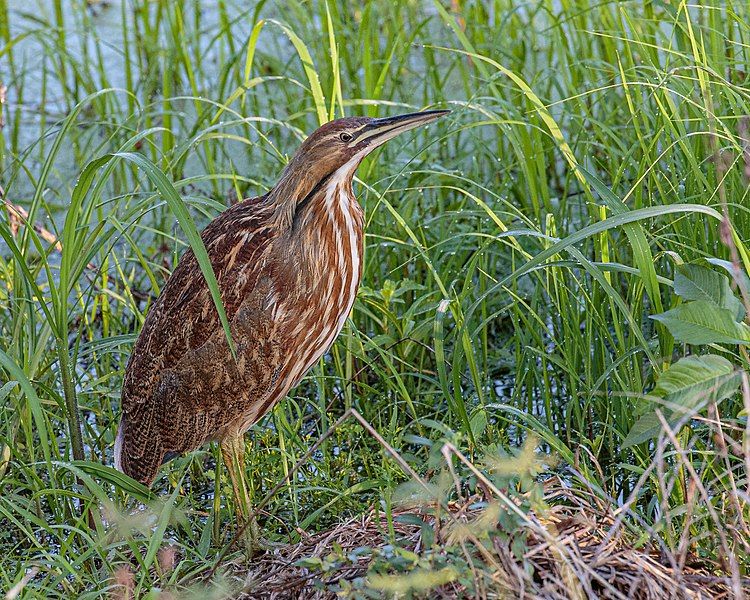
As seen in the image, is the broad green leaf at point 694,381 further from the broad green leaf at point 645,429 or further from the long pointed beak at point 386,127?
the long pointed beak at point 386,127

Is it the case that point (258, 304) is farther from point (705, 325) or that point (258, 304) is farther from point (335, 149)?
point (705, 325)

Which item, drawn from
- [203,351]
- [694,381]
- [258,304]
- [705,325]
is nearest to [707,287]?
[705,325]

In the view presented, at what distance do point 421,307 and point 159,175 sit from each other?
119cm

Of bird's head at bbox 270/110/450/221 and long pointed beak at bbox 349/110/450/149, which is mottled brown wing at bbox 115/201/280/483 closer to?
bird's head at bbox 270/110/450/221

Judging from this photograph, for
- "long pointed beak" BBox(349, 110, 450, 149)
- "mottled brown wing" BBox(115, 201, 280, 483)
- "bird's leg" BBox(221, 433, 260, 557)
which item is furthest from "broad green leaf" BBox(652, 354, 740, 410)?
"bird's leg" BBox(221, 433, 260, 557)

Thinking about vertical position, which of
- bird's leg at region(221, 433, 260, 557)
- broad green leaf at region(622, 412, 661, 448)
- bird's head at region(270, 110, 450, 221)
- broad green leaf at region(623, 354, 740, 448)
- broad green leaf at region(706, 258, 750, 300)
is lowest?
bird's leg at region(221, 433, 260, 557)

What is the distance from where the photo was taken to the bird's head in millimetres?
2715

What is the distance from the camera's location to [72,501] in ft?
10.3

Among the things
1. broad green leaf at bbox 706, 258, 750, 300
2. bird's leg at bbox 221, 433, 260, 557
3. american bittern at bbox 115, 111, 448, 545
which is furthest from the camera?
bird's leg at bbox 221, 433, 260, 557

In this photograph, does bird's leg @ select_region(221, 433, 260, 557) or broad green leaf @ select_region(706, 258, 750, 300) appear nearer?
broad green leaf @ select_region(706, 258, 750, 300)

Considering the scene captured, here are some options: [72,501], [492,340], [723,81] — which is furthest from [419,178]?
[72,501]

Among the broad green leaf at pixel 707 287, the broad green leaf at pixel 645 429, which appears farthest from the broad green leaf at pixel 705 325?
the broad green leaf at pixel 645 429

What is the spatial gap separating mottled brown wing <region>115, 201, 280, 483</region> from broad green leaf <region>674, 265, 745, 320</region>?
95 cm

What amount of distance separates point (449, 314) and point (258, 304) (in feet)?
3.31
